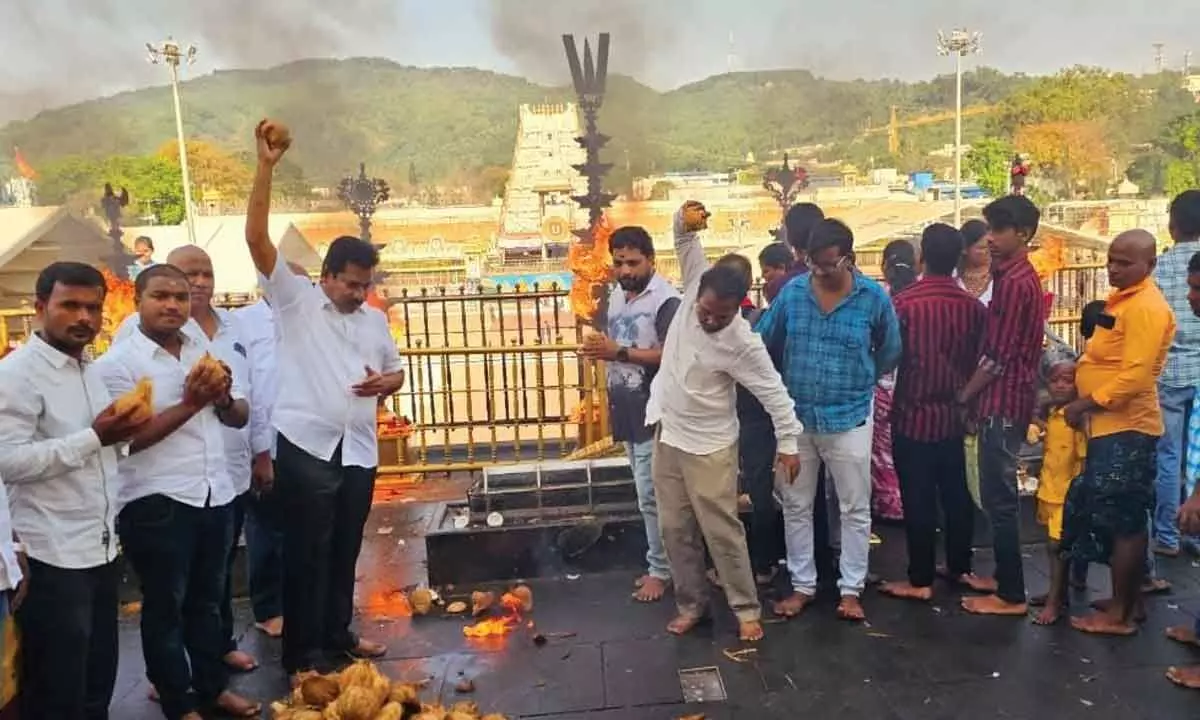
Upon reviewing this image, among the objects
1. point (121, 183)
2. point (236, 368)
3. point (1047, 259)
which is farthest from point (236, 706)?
point (121, 183)

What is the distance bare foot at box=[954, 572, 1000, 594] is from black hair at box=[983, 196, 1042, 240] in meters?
1.67

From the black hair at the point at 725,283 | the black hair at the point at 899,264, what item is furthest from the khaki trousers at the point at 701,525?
the black hair at the point at 899,264

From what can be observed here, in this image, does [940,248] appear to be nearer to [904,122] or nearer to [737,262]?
[737,262]

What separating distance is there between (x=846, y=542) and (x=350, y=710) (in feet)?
7.83

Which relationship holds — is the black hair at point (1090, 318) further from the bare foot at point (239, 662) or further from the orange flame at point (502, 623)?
the bare foot at point (239, 662)

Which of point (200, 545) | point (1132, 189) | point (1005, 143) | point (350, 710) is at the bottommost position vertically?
point (350, 710)

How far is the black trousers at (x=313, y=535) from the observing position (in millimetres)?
3412

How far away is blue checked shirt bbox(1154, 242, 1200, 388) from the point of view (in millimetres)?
4508

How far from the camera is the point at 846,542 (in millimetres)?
4113

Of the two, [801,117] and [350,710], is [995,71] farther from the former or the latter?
[350,710]

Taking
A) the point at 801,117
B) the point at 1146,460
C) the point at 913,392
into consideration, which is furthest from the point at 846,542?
the point at 801,117

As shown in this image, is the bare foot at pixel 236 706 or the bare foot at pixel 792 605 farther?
the bare foot at pixel 792 605

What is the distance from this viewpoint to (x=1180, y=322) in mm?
4590

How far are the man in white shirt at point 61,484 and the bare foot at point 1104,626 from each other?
3.82 metres
